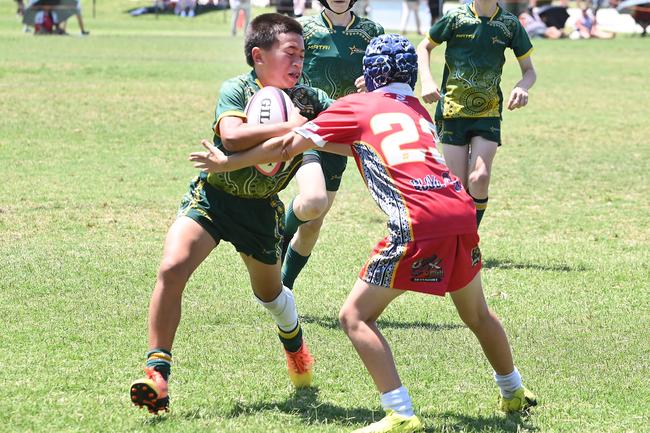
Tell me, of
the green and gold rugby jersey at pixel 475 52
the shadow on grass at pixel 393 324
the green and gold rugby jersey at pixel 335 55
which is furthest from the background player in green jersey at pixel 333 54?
the green and gold rugby jersey at pixel 475 52

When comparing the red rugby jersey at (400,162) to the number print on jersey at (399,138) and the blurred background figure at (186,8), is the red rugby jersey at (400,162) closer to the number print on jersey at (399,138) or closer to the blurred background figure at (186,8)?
the number print on jersey at (399,138)

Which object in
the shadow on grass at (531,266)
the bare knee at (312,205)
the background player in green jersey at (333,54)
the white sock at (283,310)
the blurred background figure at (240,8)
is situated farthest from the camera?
the blurred background figure at (240,8)

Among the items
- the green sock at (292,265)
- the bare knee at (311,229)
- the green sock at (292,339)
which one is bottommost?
the green sock at (292,265)

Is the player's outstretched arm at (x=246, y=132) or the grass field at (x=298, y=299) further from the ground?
the player's outstretched arm at (x=246, y=132)

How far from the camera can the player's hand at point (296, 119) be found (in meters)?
5.03

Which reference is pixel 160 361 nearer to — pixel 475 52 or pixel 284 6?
pixel 475 52

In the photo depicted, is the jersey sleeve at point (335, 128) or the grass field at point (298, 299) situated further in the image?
the grass field at point (298, 299)

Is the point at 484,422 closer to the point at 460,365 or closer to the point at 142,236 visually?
the point at 460,365

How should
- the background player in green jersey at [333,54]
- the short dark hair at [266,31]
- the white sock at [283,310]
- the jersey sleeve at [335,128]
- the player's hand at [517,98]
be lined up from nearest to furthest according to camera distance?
1. the jersey sleeve at [335,128]
2. the short dark hair at [266,31]
3. the white sock at [283,310]
4. the background player in green jersey at [333,54]
5. the player's hand at [517,98]

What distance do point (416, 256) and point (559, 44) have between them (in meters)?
31.1

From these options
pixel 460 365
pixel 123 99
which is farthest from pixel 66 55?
pixel 460 365

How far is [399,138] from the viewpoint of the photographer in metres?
4.75

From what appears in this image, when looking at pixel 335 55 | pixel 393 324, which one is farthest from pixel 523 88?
pixel 393 324

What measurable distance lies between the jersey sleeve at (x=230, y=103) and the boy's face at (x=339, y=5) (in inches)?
87.7
